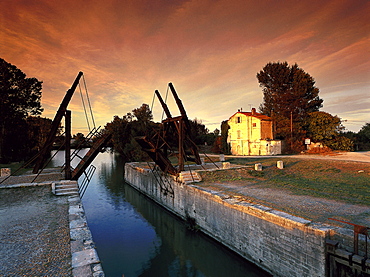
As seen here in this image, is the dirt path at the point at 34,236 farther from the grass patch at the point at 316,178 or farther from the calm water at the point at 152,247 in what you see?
the grass patch at the point at 316,178

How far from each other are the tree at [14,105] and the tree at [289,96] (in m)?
38.3

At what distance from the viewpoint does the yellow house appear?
31753 mm

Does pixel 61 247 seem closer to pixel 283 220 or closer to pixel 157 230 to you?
pixel 283 220

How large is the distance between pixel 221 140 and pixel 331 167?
21.4 metres

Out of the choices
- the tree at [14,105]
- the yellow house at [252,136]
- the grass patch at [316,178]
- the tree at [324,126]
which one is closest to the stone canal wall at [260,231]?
the grass patch at [316,178]

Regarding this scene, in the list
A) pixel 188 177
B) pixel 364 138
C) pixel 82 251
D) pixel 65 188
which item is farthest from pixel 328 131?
pixel 82 251

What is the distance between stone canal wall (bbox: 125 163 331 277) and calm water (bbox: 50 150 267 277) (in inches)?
24.8

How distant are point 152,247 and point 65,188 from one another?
558 centimetres

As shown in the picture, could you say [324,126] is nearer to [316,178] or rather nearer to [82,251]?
[316,178]

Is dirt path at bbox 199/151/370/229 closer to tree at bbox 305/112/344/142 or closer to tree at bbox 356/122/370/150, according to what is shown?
tree at bbox 305/112/344/142

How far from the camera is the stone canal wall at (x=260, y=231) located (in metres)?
6.20

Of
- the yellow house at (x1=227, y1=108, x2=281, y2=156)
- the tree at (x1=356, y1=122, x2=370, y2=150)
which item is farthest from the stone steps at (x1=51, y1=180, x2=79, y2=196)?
the tree at (x1=356, y1=122, x2=370, y2=150)

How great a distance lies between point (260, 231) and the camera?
7.88 m

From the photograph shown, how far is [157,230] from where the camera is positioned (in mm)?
13375
